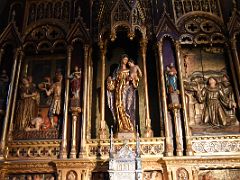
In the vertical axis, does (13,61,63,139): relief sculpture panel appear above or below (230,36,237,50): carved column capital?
below

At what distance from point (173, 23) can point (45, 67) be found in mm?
3829

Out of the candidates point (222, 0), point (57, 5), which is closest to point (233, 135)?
point (222, 0)

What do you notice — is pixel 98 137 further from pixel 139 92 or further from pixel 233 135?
pixel 233 135

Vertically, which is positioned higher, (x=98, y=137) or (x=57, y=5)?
(x=57, y=5)

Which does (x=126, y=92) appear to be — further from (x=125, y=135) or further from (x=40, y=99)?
(x=40, y=99)

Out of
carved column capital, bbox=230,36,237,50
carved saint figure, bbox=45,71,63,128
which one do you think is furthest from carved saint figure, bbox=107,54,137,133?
carved column capital, bbox=230,36,237,50

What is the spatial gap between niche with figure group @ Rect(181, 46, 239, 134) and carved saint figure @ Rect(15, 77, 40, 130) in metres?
4.04

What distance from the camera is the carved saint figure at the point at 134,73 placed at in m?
8.78

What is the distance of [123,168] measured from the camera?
7.26 metres

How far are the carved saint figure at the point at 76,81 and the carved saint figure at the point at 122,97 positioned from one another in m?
0.78

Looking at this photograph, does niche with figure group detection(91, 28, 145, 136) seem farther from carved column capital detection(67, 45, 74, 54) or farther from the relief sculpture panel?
the relief sculpture panel

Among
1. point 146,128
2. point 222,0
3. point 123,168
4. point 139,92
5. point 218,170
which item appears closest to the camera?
point 123,168

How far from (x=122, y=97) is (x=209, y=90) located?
2.29m

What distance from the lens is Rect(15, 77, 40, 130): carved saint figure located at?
28.7 feet
